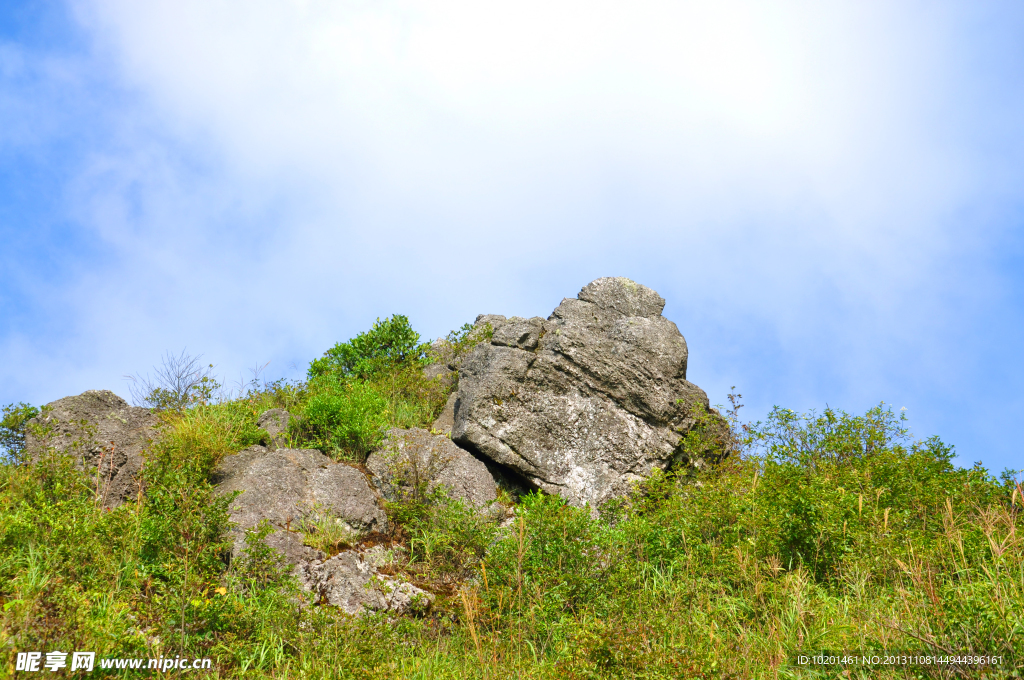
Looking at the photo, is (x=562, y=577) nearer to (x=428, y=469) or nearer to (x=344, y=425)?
(x=428, y=469)

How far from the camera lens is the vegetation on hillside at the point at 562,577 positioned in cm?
493

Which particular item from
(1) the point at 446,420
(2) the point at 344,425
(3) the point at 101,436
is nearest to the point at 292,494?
(2) the point at 344,425

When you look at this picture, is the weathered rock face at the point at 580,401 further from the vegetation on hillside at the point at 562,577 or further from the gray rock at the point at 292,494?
the gray rock at the point at 292,494

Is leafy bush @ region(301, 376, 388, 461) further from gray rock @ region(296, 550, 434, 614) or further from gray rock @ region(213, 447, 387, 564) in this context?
gray rock @ region(296, 550, 434, 614)

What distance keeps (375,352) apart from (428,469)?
8467 mm

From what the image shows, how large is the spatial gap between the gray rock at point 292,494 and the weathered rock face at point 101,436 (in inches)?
55.4

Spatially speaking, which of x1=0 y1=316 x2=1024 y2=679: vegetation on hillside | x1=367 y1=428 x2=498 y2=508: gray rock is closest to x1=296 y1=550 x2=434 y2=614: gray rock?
x1=0 y1=316 x2=1024 y2=679: vegetation on hillside

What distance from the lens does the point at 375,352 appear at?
1773 centimetres

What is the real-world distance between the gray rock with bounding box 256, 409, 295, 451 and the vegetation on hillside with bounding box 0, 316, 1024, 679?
37cm

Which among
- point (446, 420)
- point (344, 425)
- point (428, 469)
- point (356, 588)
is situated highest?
point (446, 420)

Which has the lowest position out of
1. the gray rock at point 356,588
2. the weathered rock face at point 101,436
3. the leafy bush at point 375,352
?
the gray rock at point 356,588

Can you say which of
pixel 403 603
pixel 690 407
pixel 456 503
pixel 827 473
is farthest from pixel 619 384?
pixel 403 603

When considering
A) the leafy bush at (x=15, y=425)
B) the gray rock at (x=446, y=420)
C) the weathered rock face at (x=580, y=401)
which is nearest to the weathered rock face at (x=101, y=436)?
the leafy bush at (x=15, y=425)

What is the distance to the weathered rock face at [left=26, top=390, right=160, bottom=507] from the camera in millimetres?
9797
